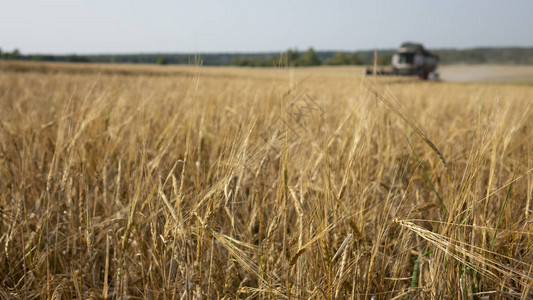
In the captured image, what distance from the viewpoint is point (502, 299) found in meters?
0.71

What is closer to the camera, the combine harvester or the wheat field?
the wheat field

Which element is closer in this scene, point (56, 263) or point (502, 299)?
point (502, 299)

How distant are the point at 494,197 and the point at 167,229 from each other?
3.53 feet

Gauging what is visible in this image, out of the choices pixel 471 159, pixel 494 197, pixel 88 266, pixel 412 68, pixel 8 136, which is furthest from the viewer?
pixel 412 68

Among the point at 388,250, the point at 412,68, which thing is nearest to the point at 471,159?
the point at 388,250

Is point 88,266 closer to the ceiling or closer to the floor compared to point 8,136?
closer to the floor

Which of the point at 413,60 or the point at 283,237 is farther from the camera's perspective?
the point at 413,60

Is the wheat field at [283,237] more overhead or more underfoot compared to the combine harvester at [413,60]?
more underfoot

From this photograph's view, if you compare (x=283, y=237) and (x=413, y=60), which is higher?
(x=413, y=60)

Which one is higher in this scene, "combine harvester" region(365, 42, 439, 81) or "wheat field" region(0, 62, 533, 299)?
"combine harvester" region(365, 42, 439, 81)

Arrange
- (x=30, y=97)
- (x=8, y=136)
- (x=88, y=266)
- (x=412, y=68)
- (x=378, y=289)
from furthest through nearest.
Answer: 1. (x=412, y=68)
2. (x=30, y=97)
3. (x=8, y=136)
4. (x=88, y=266)
5. (x=378, y=289)

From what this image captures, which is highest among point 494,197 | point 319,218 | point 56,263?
point 319,218

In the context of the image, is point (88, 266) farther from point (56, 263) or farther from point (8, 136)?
point (8, 136)

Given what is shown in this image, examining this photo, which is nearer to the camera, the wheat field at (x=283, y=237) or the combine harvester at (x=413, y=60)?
the wheat field at (x=283, y=237)
